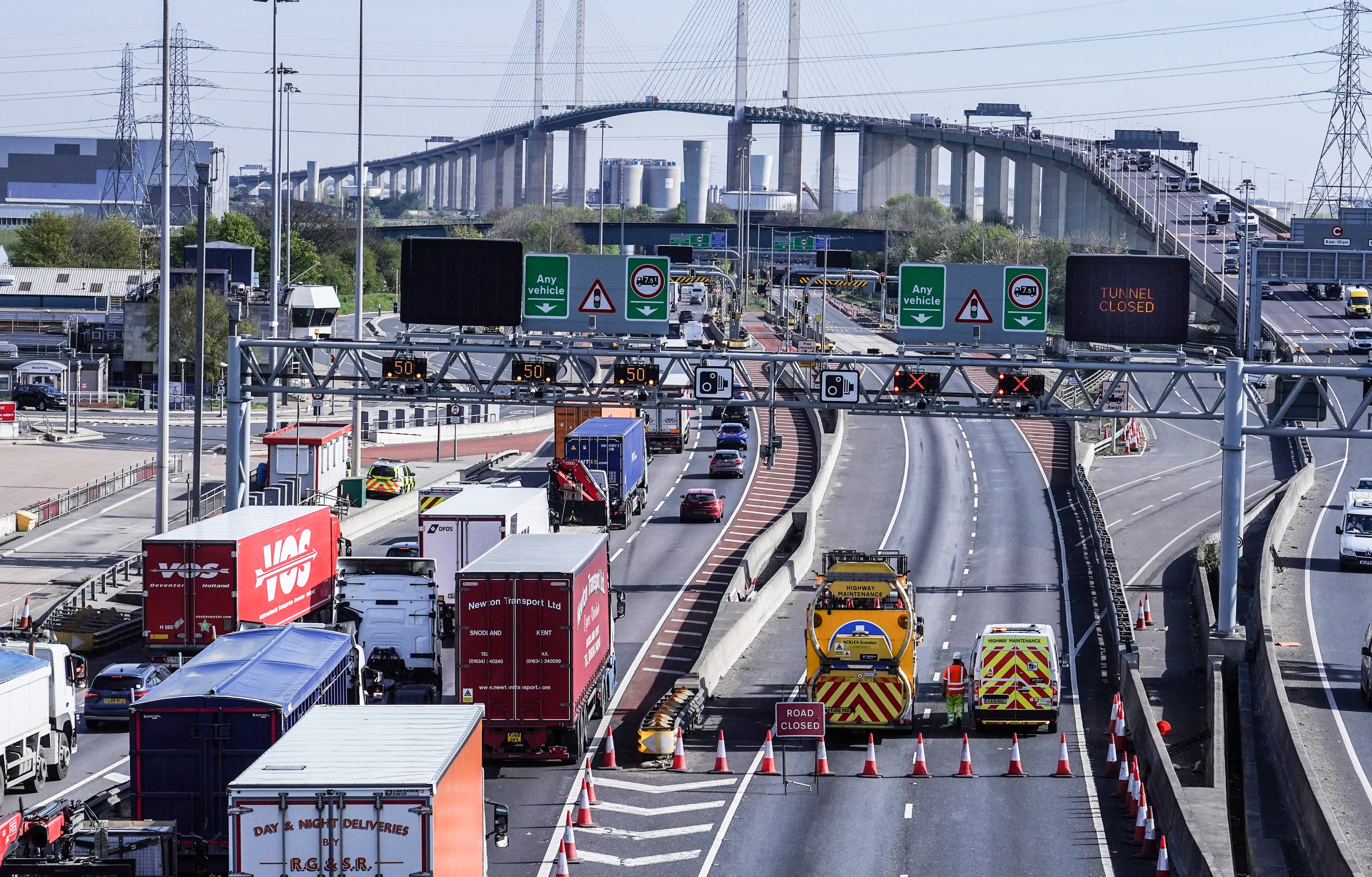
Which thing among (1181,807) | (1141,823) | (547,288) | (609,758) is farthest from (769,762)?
(547,288)

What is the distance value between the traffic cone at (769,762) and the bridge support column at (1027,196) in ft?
477

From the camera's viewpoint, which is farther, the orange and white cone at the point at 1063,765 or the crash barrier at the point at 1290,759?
the orange and white cone at the point at 1063,765

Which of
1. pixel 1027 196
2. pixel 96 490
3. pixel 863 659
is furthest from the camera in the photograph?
pixel 1027 196

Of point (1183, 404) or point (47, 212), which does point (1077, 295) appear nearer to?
point (1183, 404)

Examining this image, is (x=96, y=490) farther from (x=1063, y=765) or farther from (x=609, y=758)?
(x=1063, y=765)

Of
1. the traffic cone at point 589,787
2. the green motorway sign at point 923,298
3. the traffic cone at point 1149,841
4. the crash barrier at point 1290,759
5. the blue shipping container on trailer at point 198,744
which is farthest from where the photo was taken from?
the green motorway sign at point 923,298

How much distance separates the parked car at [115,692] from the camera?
3144cm

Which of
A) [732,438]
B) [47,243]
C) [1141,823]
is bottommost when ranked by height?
[1141,823]

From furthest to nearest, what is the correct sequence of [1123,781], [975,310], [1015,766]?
1. [975,310]
2. [1015,766]
3. [1123,781]

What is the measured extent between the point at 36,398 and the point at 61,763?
70.7 metres

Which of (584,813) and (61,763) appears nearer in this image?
(584,813)

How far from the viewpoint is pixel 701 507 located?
60.2 meters

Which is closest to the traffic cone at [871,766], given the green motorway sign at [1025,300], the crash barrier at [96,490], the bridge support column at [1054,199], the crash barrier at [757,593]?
the crash barrier at [757,593]

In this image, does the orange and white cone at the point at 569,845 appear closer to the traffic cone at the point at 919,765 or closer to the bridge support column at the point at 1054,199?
the traffic cone at the point at 919,765
